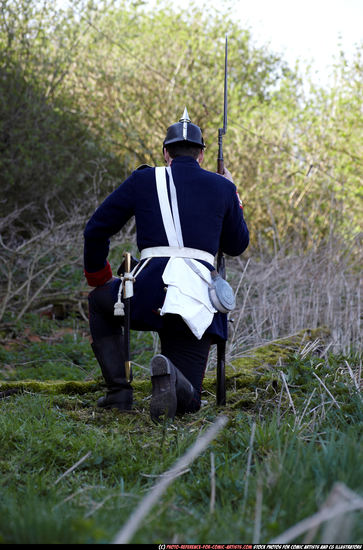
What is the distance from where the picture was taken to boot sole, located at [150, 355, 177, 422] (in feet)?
12.0

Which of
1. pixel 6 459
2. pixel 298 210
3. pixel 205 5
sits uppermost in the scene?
pixel 205 5

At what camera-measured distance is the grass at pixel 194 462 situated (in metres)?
1.95

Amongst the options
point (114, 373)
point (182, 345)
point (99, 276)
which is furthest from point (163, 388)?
point (99, 276)

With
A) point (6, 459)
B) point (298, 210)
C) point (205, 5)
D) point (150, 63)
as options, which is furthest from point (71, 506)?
point (205, 5)

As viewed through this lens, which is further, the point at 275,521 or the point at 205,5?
the point at 205,5

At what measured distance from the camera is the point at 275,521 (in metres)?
2.04

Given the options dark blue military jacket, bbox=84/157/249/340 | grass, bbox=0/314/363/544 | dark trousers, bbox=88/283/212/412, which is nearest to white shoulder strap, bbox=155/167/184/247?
dark blue military jacket, bbox=84/157/249/340

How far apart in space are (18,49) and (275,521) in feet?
31.4

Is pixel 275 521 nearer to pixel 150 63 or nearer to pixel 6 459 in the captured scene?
pixel 6 459

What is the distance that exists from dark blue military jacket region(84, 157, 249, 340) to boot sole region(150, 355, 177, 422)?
0.95 ft

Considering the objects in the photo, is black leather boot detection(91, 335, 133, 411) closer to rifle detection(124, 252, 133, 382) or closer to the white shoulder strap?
rifle detection(124, 252, 133, 382)

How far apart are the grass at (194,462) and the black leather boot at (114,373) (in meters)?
0.11

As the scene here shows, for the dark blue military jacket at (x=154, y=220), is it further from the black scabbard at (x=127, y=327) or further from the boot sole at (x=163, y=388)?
the boot sole at (x=163, y=388)

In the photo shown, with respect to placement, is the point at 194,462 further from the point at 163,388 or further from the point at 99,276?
the point at 99,276
